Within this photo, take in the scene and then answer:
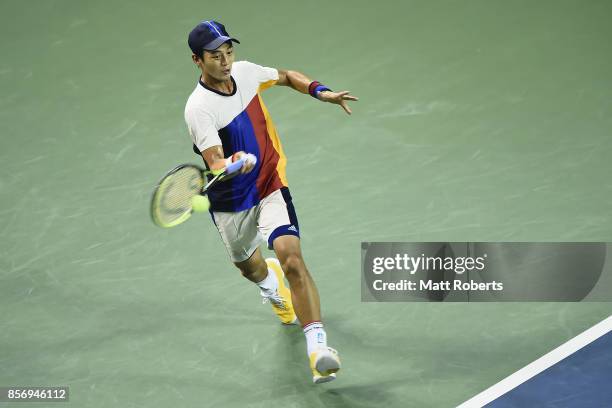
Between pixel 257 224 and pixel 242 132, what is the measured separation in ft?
2.33

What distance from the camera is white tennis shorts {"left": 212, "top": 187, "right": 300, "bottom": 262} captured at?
29.0ft

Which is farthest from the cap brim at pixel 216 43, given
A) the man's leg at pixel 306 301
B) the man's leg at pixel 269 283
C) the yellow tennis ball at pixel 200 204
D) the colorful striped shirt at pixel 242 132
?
the man's leg at pixel 269 283

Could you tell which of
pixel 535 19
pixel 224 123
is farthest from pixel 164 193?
pixel 535 19

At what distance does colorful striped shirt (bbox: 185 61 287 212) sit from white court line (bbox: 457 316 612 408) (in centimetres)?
208

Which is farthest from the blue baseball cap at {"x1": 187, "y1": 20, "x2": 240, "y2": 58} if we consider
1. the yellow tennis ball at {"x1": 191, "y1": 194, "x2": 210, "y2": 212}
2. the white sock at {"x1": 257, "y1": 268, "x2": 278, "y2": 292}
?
the white sock at {"x1": 257, "y1": 268, "x2": 278, "y2": 292}

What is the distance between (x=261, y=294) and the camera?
9664 mm

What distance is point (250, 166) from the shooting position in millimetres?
8359

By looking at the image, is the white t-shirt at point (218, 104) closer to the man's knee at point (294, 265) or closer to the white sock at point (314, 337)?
the man's knee at point (294, 265)

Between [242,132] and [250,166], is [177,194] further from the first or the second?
[242,132]

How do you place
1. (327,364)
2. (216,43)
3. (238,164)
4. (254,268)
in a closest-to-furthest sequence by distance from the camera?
(238,164)
(327,364)
(216,43)
(254,268)

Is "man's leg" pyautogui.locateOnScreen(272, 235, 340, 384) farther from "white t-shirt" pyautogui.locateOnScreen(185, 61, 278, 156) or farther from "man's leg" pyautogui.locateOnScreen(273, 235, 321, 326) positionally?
"white t-shirt" pyautogui.locateOnScreen(185, 61, 278, 156)

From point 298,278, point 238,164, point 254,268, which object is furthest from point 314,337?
point 238,164

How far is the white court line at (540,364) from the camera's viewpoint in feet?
28.3

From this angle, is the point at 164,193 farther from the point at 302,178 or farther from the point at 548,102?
the point at 548,102
